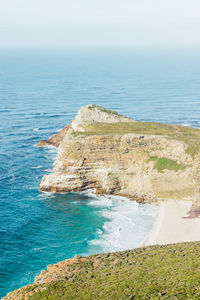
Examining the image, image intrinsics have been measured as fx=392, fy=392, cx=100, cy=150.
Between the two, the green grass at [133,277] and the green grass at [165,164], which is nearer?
the green grass at [133,277]

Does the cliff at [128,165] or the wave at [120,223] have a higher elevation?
the cliff at [128,165]

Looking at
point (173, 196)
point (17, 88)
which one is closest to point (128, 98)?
point (17, 88)

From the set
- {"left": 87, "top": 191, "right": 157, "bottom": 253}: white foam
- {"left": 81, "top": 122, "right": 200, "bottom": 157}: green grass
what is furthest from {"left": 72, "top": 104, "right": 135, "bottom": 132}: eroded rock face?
{"left": 87, "top": 191, "right": 157, "bottom": 253}: white foam

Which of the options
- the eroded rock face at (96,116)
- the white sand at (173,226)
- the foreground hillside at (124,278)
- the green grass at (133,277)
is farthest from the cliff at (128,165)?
the green grass at (133,277)

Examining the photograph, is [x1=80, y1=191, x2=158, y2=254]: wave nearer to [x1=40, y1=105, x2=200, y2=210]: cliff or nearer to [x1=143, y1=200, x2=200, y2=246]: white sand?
[x1=143, y1=200, x2=200, y2=246]: white sand

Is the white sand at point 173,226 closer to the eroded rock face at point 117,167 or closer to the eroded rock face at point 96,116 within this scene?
the eroded rock face at point 117,167

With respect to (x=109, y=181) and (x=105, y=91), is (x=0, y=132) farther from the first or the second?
(x=105, y=91)
